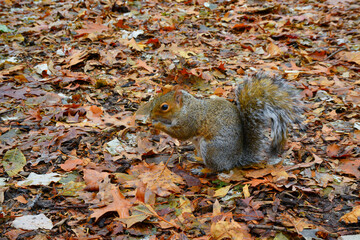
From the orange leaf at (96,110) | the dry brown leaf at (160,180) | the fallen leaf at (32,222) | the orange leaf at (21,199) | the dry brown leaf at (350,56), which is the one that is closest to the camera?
the fallen leaf at (32,222)

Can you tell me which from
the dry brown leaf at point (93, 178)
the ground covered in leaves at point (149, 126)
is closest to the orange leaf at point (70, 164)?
the ground covered in leaves at point (149, 126)

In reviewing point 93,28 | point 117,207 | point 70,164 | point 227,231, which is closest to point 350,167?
point 227,231

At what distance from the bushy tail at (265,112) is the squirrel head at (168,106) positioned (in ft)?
1.73

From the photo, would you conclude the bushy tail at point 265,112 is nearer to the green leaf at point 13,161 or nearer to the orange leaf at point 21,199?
the orange leaf at point 21,199

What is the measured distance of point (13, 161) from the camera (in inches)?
119

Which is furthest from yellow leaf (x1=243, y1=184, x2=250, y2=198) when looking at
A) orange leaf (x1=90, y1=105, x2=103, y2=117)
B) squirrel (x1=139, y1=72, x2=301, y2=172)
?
orange leaf (x1=90, y1=105, x2=103, y2=117)

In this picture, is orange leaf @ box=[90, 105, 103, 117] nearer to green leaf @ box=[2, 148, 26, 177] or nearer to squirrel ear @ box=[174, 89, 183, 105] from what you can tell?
green leaf @ box=[2, 148, 26, 177]

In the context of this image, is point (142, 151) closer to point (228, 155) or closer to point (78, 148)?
point (78, 148)

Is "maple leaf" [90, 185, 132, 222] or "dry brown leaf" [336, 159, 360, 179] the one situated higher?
"dry brown leaf" [336, 159, 360, 179]

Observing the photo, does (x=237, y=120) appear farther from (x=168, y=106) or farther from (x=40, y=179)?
(x=40, y=179)

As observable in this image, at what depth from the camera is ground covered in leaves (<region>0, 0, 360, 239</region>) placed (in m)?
2.45

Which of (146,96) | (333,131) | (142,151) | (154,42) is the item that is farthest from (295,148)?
(154,42)

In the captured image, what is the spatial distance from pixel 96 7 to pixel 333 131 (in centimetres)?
497

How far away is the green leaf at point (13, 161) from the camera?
2895 millimetres
